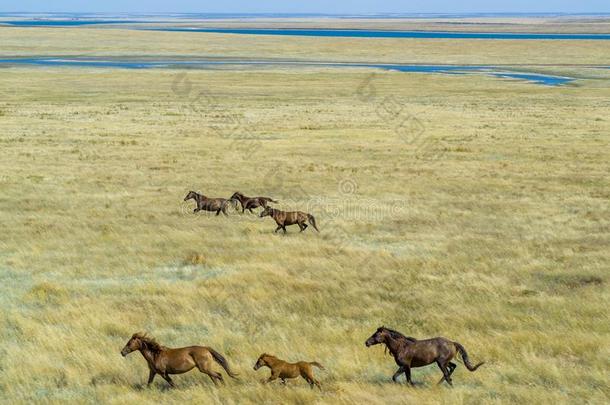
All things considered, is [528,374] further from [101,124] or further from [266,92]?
[266,92]

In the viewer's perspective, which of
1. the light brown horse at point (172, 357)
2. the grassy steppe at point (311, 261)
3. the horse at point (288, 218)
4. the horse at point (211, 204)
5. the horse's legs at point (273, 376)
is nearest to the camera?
the light brown horse at point (172, 357)

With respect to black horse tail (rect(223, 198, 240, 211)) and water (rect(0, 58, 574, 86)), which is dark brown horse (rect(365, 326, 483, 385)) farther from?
water (rect(0, 58, 574, 86))

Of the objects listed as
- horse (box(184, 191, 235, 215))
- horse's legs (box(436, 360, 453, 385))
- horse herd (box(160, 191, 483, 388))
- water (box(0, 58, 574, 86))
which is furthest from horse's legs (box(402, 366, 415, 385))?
water (box(0, 58, 574, 86))

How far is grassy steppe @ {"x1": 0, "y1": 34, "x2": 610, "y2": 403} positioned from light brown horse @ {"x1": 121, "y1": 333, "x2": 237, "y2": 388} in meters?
0.32

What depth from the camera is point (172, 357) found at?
29.7ft

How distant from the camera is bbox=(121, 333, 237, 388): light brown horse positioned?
29.3 feet

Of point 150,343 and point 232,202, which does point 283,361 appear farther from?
point 232,202

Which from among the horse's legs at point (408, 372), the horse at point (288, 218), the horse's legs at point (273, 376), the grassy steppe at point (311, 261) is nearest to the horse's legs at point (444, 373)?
the grassy steppe at point (311, 261)

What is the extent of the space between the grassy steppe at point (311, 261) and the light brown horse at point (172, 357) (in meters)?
0.32

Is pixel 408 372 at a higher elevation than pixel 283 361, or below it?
below

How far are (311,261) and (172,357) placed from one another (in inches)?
295

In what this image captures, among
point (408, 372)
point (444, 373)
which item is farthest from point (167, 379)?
point (444, 373)

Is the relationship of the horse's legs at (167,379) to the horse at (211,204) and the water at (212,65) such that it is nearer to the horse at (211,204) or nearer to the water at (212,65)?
the horse at (211,204)

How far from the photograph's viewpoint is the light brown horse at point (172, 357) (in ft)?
29.3
